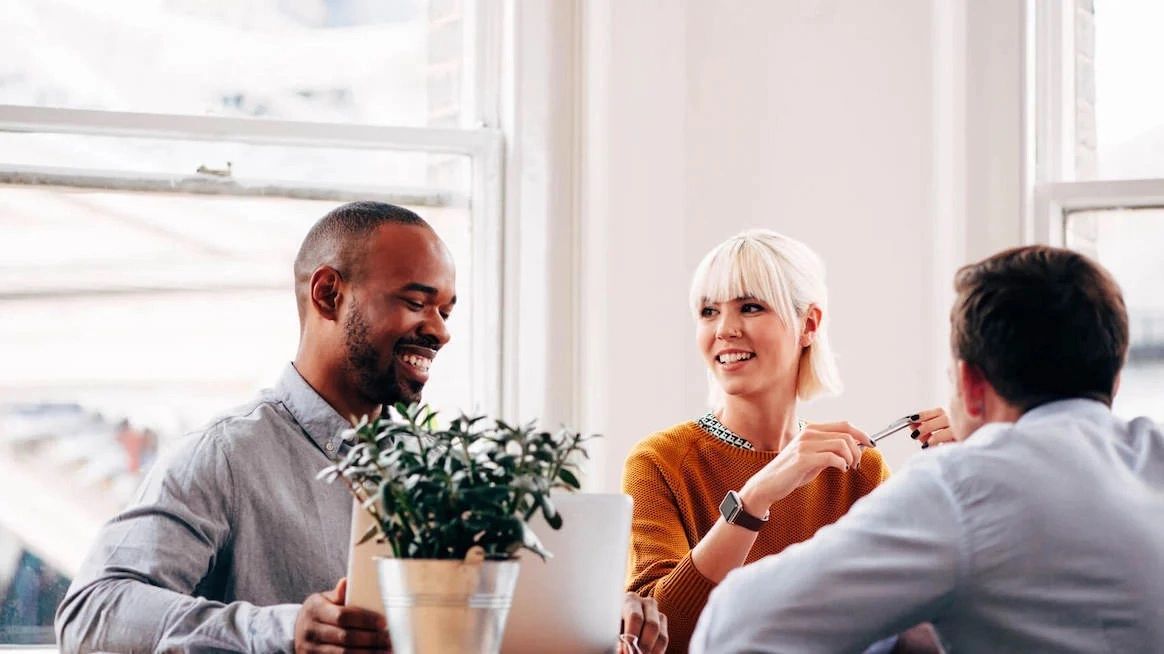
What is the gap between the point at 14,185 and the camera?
308cm

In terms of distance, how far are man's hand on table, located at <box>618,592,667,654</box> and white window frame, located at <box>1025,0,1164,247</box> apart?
1.57 meters

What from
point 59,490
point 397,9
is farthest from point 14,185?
point 397,9

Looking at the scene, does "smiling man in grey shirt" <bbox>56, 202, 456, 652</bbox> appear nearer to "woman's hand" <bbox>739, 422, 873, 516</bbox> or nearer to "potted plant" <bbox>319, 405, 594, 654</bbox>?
"potted plant" <bbox>319, 405, 594, 654</bbox>

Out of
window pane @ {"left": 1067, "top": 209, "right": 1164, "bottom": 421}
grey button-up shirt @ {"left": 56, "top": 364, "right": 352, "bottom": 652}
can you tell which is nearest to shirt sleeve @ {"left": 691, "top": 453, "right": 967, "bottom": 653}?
grey button-up shirt @ {"left": 56, "top": 364, "right": 352, "bottom": 652}

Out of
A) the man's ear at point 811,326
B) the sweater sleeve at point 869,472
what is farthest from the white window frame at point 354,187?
the sweater sleeve at point 869,472

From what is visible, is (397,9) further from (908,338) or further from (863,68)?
(908,338)

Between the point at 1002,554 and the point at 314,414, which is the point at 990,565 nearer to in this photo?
the point at 1002,554

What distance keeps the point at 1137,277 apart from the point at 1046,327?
1.85 m

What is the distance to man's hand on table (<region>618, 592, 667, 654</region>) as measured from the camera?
1999mm

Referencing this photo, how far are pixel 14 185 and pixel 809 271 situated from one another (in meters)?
1.61

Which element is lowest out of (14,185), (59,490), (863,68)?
(59,490)

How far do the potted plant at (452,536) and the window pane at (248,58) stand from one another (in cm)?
185

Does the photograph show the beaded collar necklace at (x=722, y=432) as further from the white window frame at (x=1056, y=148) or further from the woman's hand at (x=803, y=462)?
the white window frame at (x=1056, y=148)

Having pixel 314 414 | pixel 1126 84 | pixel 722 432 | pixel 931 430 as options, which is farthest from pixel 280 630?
pixel 1126 84
